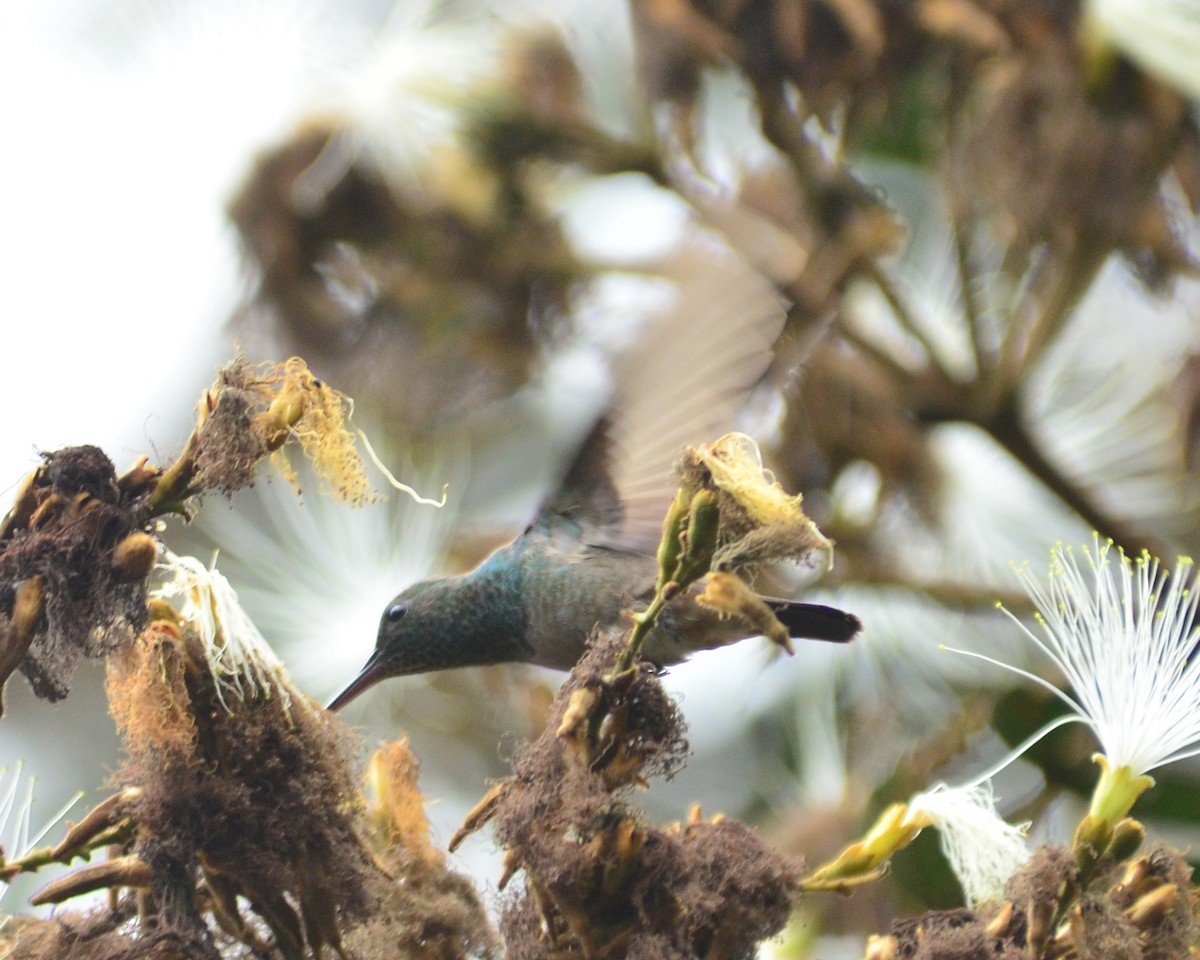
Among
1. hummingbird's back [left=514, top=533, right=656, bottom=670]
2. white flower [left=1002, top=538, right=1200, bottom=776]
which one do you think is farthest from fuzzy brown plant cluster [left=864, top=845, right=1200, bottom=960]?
hummingbird's back [left=514, top=533, right=656, bottom=670]

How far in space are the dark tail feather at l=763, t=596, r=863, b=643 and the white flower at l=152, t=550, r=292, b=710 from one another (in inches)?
14.6

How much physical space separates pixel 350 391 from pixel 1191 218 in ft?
3.17

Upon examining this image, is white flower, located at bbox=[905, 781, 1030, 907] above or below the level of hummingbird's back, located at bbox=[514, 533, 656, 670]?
below

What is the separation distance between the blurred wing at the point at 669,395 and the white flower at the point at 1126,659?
272mm

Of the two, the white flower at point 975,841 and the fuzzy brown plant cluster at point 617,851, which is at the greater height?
the fuzzy brown plant cluster at point 617,851

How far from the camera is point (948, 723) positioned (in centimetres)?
146

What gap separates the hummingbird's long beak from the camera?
947 millimetres

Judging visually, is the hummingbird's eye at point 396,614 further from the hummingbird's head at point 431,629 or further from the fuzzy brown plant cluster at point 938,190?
the fuzzy brown plant cluster at point 938,190

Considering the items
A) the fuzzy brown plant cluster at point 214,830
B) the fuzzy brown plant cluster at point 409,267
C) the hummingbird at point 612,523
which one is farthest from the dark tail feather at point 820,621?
the fuzzy brown plant cluster at point 409,267

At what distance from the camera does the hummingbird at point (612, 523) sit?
960 mm

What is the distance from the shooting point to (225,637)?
1.91 ft

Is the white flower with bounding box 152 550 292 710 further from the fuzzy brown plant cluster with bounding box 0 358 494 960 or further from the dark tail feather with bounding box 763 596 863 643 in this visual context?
the dark tail feather with bounding box 763 596 863 643

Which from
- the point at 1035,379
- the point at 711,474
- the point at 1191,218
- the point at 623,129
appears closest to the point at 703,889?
the point at 711,474

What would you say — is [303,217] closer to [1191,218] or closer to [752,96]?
[752,96]
